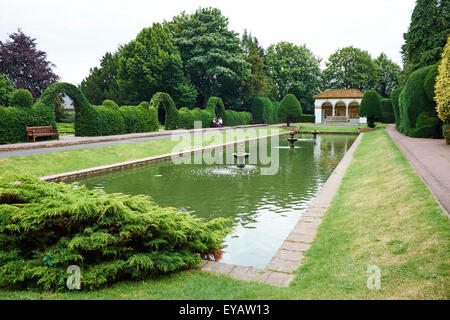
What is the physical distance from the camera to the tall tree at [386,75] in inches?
2355

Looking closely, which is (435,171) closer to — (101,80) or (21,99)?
A: (21,99)

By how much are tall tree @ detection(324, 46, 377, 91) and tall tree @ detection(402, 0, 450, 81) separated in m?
27.2

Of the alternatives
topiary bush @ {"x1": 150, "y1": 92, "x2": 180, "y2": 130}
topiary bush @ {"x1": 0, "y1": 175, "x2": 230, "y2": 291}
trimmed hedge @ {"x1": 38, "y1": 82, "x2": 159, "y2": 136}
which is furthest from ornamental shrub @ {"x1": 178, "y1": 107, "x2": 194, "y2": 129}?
topiary bush @ {"x1": 0, "y1": 175, "x2": 230, "y2": 291}

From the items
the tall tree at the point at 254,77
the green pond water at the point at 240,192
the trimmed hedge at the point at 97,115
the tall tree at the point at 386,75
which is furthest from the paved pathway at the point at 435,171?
the tall tree at the point at 386,75

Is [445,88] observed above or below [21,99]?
below

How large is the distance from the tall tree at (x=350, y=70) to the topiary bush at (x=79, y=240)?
60557mm

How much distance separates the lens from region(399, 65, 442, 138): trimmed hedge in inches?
747

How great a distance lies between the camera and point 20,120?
1717 cm

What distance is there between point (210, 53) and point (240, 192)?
109 feet

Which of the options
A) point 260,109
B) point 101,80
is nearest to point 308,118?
point 260,109

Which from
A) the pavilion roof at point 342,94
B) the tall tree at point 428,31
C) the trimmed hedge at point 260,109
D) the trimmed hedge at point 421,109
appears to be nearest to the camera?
the trimmed hedge at point 421,109

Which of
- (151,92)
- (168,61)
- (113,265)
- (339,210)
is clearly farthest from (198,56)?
(113,265)

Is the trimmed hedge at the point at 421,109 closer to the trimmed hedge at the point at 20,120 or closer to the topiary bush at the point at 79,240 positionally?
the topiary bush at the point at 79,240

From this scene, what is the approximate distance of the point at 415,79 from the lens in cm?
2008
